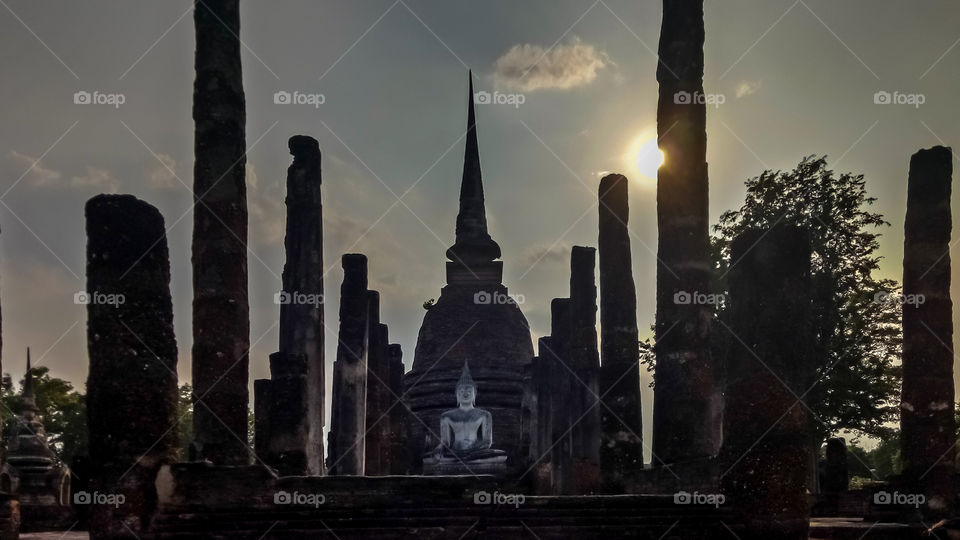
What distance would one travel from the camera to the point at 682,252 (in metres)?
11.9

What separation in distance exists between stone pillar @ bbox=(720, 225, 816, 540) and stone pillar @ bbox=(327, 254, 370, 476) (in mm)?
10839

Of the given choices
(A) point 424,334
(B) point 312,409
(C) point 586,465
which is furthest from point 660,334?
(A) point 424,334

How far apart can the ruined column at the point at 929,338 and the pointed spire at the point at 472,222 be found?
17.3 metres

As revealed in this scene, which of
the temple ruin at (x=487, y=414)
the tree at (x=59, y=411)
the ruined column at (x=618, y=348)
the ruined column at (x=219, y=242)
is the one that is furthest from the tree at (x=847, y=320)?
the tree at (x=59, y=411)

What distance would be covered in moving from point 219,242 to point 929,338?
31.4 feet

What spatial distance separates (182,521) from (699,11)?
→ 8.74 meters

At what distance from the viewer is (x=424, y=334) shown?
29.1 metres

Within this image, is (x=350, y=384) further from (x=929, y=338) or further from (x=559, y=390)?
(x=929, y=338)

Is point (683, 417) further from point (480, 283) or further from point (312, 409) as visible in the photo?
point (480, 283)

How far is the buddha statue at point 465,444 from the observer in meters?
20.7

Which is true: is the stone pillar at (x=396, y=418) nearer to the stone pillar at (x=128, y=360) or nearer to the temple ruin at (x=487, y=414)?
the temple ruin at (x=487, y=414)

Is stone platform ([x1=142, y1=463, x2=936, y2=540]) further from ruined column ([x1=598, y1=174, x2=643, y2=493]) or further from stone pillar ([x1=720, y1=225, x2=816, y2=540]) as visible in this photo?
ruined column ([x1=598, y1=174, x2=643, y2=493])
